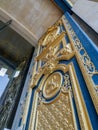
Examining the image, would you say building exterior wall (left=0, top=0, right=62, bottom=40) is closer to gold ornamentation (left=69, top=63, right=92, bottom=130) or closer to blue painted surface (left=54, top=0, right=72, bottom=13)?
blue painted surface (left=54, top=0, right=72, bottom=13)

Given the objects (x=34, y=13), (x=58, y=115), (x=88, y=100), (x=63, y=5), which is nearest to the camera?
(x=88, y=100)

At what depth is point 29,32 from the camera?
2.67m

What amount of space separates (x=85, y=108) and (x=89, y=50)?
0.41 meters

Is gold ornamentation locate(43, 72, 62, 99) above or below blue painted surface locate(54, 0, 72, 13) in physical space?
below

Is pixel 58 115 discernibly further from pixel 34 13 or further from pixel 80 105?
pixel 34 13

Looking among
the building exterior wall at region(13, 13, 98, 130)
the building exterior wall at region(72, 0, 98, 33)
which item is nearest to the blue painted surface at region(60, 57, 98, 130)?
the building exterior wall at region(13, 13, 98, 130)

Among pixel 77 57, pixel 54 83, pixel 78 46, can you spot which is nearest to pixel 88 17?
pixel 78 46

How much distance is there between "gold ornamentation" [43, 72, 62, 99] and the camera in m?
1.11

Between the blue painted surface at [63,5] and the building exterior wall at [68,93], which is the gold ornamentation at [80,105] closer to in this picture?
the building exterior wall at [68,93]

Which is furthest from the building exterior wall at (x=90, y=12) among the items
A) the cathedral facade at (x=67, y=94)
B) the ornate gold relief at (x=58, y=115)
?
the ornate gold relief at (x=58, y=115)

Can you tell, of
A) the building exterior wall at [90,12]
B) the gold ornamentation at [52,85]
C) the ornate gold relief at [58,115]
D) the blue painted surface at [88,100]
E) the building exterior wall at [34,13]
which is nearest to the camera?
the blue painted surface at [88,100]

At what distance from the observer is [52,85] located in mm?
1189

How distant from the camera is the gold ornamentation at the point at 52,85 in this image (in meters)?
1.11

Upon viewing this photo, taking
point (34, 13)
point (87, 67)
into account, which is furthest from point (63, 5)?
point (87, 67)
